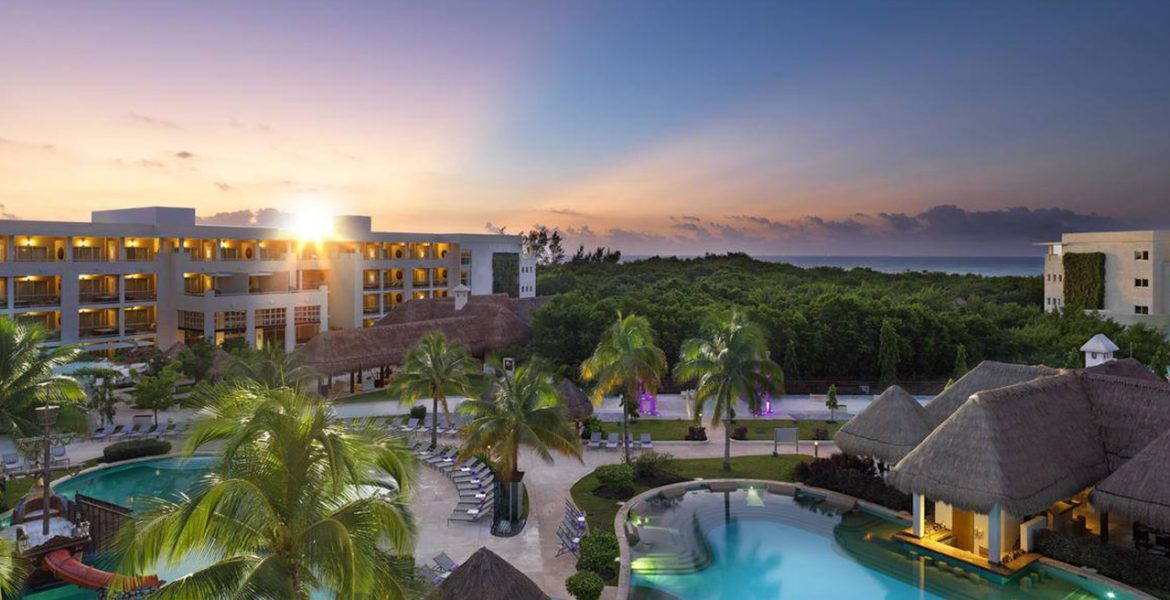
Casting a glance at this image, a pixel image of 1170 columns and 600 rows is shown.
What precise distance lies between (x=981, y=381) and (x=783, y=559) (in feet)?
30.5

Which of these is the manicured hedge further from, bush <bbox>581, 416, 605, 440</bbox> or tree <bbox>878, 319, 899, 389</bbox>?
bush <bbox>581, 416, 605, 440</bbox>

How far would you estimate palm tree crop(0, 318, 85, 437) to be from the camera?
16.1 m

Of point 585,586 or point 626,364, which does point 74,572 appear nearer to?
point 585,586

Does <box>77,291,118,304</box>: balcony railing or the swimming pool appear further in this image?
<box>77,291,118,304</box>: balcony railing

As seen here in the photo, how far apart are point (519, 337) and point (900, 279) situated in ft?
211

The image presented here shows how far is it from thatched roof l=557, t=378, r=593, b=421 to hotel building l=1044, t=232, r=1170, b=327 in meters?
40.8

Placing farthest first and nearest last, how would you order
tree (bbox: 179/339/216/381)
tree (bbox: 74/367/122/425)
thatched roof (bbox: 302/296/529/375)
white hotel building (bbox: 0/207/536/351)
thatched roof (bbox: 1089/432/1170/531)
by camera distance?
white hotel building (bbox: 0/207/536/351) → thatched roof (bbox: 302/296/529/375) → tree (bbox: 179/339/216/381) → tree (bbox: 74/367/122/425) → thatched roof (bbox: 1089/432/1170/531)

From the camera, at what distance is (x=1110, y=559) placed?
50.6 feet

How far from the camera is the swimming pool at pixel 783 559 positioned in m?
15.4

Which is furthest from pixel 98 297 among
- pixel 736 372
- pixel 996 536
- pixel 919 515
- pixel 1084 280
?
pixel 1084 280

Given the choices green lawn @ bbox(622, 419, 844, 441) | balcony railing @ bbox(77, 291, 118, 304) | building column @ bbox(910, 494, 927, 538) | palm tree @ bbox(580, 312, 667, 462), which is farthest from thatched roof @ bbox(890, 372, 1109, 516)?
balcony railing @ bbox(77, 291, 118, 304)

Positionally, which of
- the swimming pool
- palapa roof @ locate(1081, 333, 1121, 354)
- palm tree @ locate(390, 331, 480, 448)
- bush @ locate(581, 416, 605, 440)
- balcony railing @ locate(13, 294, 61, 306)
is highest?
balcony railing @ locate(13, 294, 61, 306)

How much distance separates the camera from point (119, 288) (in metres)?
41.2

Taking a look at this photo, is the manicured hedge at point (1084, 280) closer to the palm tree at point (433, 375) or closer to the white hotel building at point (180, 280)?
the palm tree at point (433, 375)
